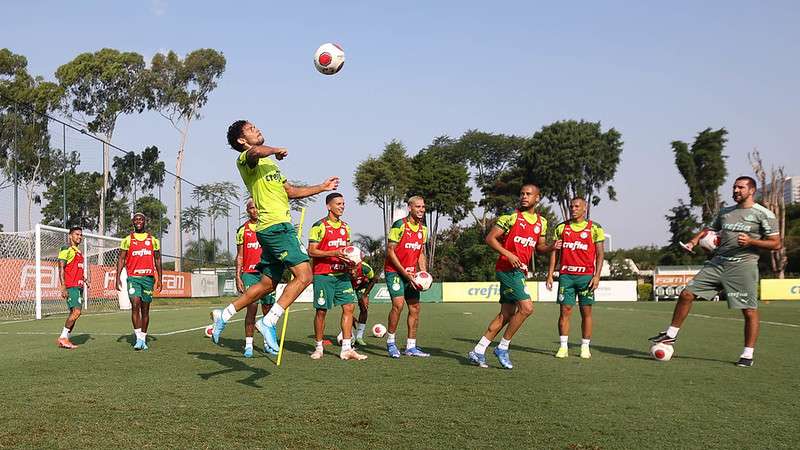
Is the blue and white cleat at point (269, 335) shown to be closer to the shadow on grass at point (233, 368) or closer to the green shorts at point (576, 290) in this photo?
the shadow on grass at point (233, 368)

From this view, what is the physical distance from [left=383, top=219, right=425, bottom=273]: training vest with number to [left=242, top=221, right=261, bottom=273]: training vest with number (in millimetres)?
1957

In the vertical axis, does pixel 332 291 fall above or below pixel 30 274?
above

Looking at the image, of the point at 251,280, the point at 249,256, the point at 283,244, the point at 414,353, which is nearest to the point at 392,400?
the point at 283,244

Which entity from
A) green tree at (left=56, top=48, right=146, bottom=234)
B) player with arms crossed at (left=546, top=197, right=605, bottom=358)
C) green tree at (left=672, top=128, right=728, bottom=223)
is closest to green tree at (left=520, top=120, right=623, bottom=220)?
green tree at (left=672, top=128, right=728, bottom=223)

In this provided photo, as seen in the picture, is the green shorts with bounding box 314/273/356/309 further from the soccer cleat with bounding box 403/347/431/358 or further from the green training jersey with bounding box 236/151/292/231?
the green training jersey with bounding box 236/151/292/231

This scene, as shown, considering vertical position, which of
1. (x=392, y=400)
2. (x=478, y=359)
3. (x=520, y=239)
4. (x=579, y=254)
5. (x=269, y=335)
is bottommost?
(x=478, y=359)

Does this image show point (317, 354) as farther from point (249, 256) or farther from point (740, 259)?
point (740, 259)

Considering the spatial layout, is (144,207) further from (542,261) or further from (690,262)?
(690,262)

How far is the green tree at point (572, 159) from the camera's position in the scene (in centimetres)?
5622

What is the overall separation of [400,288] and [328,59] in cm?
304

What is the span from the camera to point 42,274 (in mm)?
20500

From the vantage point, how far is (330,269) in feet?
28.6

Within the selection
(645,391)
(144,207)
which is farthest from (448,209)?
(645,391)

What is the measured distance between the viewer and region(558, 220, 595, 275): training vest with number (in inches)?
360
